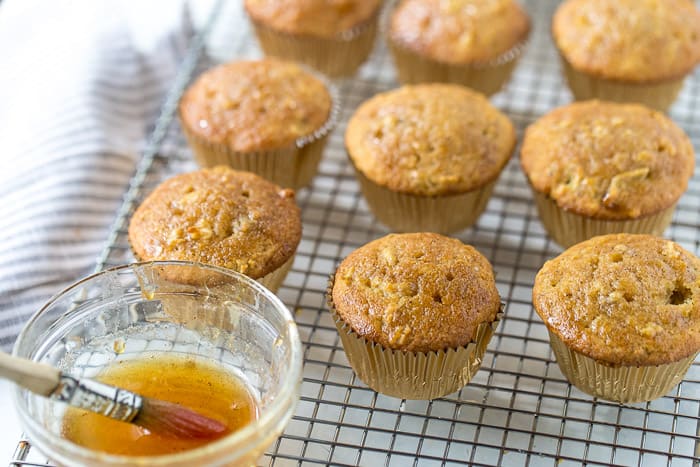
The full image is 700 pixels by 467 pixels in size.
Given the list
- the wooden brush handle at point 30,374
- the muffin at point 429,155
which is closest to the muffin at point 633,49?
the muffin at point 429,155

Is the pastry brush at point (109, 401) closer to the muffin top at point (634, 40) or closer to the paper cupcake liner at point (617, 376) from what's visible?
the paper cupcake liner at point (617, 376)

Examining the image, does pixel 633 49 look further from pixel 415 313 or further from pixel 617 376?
pixel 415 313

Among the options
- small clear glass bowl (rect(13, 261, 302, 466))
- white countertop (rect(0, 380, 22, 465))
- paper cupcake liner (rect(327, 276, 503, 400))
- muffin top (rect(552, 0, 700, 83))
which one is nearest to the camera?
small clear glass bowl (rect(13, 261, 302, 466))

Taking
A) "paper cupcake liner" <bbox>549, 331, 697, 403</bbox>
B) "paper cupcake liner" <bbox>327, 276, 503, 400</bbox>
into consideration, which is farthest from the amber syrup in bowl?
"paper cupcake liner" <bbox>549, 331, 697, 403</bbox>

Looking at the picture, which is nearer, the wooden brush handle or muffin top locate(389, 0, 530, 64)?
the wooden brush handle

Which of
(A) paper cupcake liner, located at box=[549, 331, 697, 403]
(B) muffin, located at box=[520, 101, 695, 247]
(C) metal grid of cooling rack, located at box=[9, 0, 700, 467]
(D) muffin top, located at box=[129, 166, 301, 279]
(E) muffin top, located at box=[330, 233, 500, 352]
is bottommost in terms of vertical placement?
(C) metal grid of cooling rack, located at box=[9, 0, 700, 467]

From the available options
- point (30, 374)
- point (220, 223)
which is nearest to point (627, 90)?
point (220, 223)

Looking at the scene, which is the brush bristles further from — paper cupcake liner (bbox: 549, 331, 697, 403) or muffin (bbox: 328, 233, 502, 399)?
paper cupcake liner (bbox: 549, 331, 697, 403)
